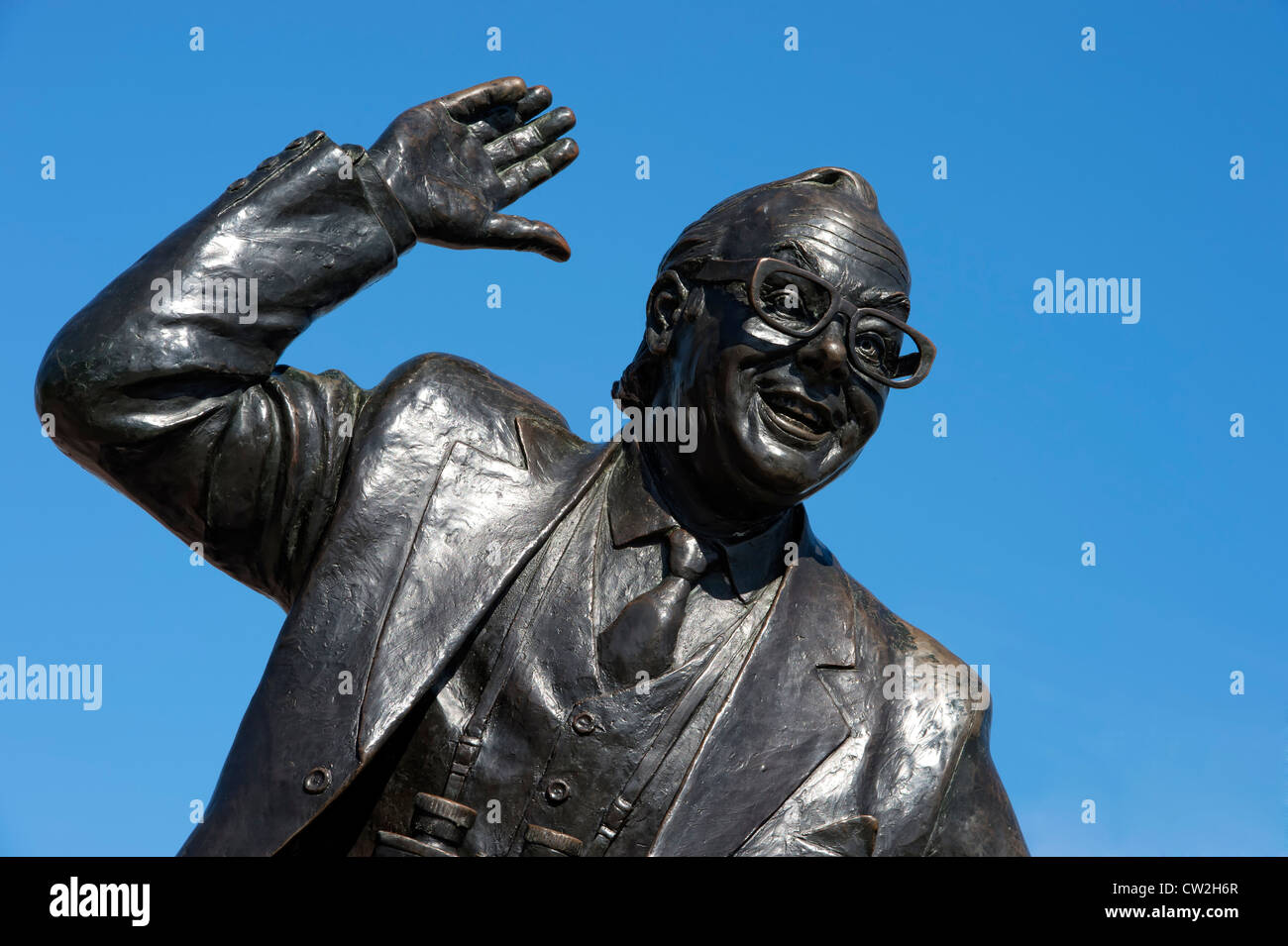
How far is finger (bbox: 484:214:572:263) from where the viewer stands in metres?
Result: 7.92

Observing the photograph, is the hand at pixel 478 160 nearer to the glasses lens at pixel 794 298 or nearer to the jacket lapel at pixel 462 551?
the jacket lapel at pixel 462 551

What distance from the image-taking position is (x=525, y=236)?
7949 mm

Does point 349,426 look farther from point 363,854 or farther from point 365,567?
point 363,854

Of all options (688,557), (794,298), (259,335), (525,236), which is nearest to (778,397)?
(794,298)

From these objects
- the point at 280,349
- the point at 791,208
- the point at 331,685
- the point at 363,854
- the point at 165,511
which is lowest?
the point at 363,854

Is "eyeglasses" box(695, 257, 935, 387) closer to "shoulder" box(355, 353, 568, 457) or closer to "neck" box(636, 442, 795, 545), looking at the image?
"neck" box(636, 442, 795, 545)

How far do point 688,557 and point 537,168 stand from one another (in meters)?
1.57

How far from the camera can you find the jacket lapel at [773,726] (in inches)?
287

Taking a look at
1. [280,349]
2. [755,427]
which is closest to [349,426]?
A: [280,349]

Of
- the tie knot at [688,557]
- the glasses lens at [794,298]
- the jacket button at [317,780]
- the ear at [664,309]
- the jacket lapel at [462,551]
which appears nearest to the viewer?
the jacket button at [317,780]

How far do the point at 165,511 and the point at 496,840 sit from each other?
5.41 ft

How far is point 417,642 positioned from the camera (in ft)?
24.0

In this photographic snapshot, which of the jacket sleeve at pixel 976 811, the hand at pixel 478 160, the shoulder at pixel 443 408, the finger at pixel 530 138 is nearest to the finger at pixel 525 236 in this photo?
the hand at pixel 478 160

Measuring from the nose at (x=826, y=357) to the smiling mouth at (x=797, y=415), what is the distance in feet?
0.35
